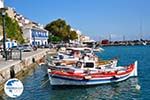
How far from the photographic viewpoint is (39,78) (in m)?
39.2

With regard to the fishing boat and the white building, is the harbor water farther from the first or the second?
the white building

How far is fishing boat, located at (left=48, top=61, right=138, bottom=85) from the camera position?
3062 centimetres

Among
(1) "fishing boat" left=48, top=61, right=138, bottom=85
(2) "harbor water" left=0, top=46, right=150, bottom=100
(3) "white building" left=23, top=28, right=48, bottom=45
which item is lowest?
(2) "harbor water" left=0, top=46, right=150, bottom=100

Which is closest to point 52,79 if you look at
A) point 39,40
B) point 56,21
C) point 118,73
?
point 118,73

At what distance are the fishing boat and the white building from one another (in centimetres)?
7925

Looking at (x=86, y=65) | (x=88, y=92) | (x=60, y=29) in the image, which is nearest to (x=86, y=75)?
(x=88, y=92)

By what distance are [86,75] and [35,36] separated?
90100 millimetres

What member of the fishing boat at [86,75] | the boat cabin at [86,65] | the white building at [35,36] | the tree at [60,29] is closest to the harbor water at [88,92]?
the fishing boat at [86,75]

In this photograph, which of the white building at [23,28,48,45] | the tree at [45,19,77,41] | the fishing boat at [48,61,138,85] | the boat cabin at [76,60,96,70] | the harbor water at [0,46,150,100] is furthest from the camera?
the tree at [45,19,77,41]

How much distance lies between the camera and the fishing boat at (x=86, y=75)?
30.6 meters

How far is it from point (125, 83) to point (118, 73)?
1320mm

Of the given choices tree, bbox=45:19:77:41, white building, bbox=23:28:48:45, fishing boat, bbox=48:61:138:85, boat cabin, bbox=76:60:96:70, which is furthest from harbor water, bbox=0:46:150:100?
tree, bbox=45:19:77:41

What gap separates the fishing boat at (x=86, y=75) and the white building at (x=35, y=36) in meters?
79.2

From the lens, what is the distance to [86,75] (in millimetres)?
30859
